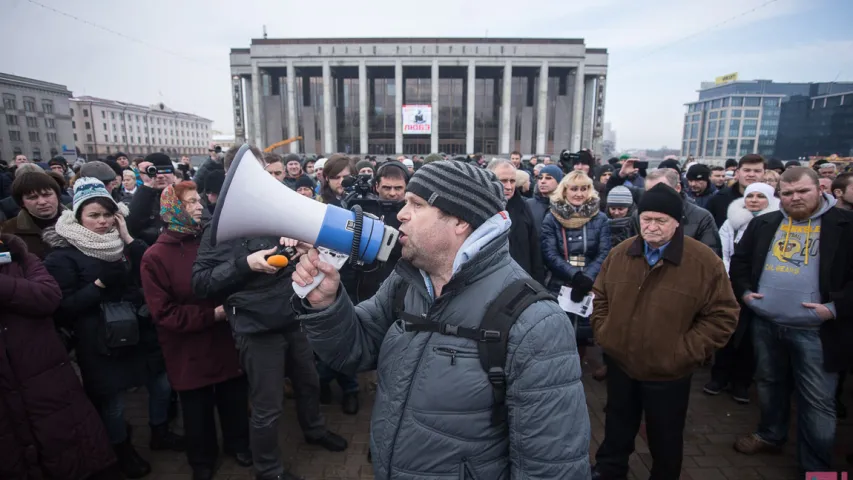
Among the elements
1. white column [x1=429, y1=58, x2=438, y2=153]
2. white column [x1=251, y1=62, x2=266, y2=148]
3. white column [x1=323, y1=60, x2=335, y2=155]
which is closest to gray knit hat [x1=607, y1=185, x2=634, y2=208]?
white column [x1=429, y1=58, x2=438, y2=153]

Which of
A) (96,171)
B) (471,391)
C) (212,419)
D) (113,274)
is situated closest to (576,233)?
(471,391)

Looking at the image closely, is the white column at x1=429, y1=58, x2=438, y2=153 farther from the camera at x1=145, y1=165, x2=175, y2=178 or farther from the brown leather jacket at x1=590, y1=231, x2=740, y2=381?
the brown leather jacket at x1=590, y1=231, x2=740, y2=381

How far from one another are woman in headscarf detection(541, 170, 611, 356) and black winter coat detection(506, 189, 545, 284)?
0.15 meters

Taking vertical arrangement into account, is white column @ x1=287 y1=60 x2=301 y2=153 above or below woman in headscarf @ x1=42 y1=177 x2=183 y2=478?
above

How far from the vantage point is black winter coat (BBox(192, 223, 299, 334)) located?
2.85 m

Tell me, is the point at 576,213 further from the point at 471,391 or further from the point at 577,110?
the point at 577,110

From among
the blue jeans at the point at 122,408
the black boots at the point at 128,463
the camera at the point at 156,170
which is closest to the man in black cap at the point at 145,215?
the camera at the point at 156,170

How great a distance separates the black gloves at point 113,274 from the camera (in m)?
3.18

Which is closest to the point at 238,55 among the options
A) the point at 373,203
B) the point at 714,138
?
the point at 373,203

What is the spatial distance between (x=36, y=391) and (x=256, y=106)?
5145 cm

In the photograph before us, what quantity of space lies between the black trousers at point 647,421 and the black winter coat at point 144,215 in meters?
5.00

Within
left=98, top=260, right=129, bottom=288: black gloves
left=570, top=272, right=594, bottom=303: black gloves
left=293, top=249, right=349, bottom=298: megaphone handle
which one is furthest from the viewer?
left=570, top=272, right=594, bottom=303: black gloves

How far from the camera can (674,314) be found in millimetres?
2777

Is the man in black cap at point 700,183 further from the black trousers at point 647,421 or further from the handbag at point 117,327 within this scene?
the handbag at point 117,327
